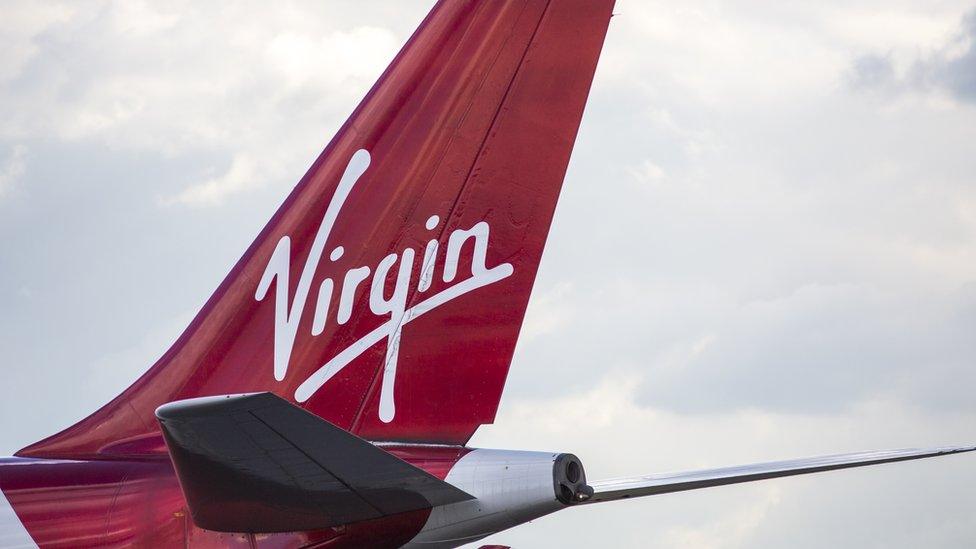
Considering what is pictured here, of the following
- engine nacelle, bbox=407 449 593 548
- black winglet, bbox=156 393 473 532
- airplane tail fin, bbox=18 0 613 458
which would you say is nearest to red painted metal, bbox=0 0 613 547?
airplane tail fin, bbox=18 0 613 458

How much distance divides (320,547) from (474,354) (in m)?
2.42

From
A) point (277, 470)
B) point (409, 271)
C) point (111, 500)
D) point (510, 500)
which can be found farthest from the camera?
point (409, 271)

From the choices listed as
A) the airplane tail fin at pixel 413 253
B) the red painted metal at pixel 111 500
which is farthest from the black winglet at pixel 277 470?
the airplane tail fin at pixel 413 253

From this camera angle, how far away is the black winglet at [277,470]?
659 centimetres

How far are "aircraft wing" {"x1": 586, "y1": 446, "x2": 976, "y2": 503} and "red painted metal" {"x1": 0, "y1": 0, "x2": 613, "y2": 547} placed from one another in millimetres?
1480

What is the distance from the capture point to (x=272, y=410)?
21.2 ft

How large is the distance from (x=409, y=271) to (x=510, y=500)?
2.64 m

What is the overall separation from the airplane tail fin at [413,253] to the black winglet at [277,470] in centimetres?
211

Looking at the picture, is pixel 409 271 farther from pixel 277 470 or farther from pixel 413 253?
pixel 277 470

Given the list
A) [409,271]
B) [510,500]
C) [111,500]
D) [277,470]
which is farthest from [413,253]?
[277,470]

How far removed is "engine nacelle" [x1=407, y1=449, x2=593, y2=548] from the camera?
9258mm

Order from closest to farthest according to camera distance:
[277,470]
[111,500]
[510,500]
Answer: [277,470]
[510,500]
[111,500]

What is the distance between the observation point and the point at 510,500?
9312 millimetres

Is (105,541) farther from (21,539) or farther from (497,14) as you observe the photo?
(497,14)
